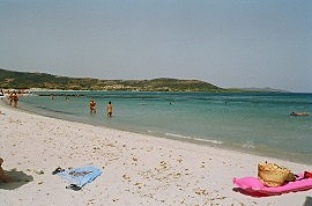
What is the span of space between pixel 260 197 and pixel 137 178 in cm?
311

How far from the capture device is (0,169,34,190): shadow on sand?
353 inches

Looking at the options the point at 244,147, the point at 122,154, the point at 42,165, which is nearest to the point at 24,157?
the point at 42,165

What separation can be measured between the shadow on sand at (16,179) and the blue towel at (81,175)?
83cm

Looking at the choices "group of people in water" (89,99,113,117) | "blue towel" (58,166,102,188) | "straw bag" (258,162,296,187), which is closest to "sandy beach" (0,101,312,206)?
"blue towel" (58,166,102,188)

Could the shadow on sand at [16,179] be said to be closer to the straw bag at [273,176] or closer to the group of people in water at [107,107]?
the straw bag at [273,176]

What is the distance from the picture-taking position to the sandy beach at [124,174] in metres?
8.53

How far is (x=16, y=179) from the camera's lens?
31.3 ft

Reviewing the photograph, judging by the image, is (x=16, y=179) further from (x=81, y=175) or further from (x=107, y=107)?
(x=107, y=107)

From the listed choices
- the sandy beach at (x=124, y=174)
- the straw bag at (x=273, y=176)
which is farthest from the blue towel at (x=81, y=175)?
the straw bag at (x=273, y=176)

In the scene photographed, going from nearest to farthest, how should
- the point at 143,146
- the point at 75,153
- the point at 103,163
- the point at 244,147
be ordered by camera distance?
1. the point at 103,163
2. the point at 75,153
3. the point at 143,146
4. the point at 244,147

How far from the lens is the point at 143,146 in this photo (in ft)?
48.7

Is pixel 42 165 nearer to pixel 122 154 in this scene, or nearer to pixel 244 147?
pixel 122 154

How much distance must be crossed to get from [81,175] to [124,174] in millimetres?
1180

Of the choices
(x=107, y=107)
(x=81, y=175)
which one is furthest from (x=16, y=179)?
(x=107, y=107)
